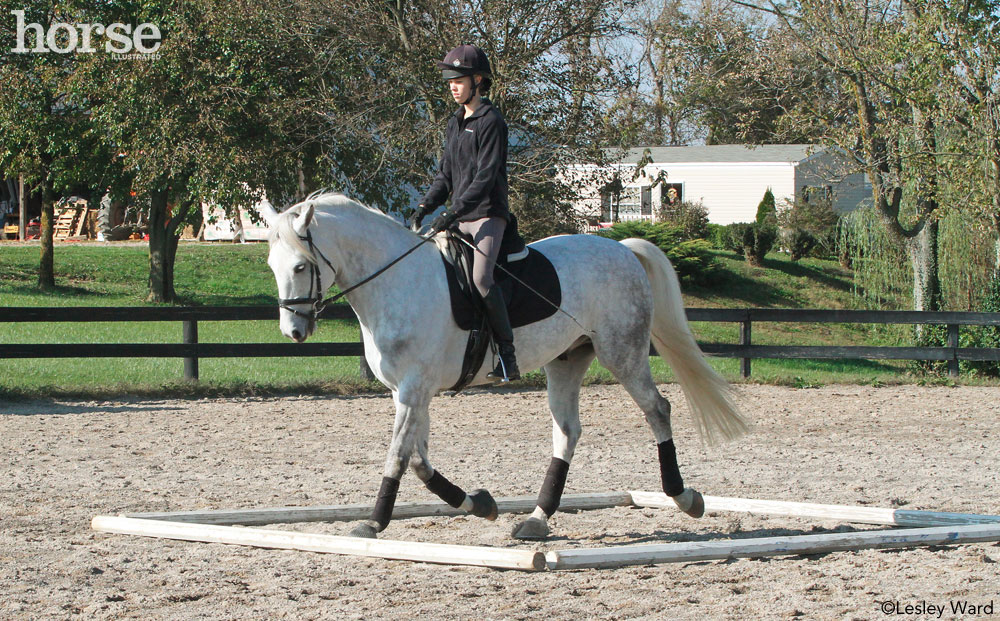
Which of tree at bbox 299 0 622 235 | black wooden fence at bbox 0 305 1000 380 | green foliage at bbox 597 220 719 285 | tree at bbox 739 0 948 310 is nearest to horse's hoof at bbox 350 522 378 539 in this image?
black wooden fence at bbox 0 305 1000 380

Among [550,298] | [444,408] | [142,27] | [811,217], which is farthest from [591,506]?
[811,217]

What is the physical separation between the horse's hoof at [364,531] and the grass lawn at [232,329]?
25.0 feet

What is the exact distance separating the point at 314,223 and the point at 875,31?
1392 cm

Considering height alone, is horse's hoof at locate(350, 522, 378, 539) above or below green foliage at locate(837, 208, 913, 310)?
below

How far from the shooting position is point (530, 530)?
560cm

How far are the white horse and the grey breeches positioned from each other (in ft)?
0.67

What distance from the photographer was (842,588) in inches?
179

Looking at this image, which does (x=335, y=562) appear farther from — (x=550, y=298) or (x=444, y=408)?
(x=444, y=408)

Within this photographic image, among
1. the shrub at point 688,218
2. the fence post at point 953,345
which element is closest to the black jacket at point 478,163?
the fence post at point 953,345

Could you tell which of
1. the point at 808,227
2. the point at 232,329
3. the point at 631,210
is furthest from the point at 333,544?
the point at 631,210

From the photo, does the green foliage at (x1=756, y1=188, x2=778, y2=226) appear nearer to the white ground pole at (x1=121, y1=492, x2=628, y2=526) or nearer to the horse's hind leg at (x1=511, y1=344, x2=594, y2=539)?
the horse's hind leg at (x1=511, y1=344, x2=594, y2=539)

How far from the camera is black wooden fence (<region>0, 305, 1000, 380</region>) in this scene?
11.9 m

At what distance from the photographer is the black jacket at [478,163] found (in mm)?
5420

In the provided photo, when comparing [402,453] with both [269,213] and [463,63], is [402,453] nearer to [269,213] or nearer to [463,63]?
[269,213]
